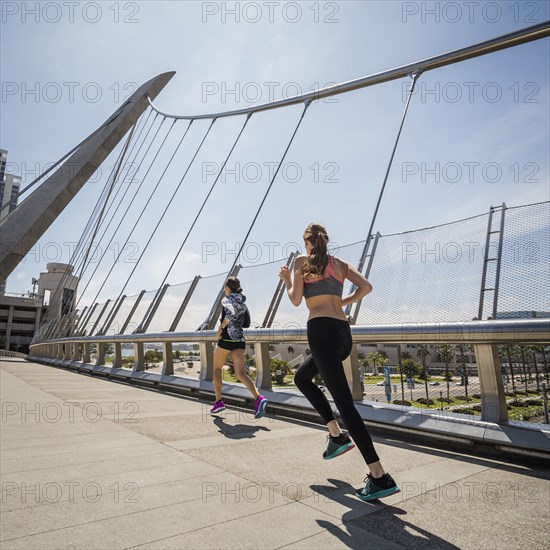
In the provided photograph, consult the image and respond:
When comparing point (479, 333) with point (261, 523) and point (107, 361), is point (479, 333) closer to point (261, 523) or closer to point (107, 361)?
point (261, 523)

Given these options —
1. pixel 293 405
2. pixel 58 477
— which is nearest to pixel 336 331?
pixel 58 477

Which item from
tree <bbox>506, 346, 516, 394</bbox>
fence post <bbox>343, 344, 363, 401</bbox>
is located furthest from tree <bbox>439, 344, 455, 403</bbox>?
fence post <bbox>343, 344, 363, 401</bbox>

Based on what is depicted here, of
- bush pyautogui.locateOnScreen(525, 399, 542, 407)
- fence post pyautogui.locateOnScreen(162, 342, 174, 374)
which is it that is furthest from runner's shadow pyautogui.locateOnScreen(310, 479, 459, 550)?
fence post pyautogui.locateOnScreen(162, 342, 174, 374)

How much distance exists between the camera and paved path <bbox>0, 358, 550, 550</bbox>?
150 cm

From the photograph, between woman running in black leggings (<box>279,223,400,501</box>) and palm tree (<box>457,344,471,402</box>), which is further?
palm tree (<box>457,344,471,402</box>)

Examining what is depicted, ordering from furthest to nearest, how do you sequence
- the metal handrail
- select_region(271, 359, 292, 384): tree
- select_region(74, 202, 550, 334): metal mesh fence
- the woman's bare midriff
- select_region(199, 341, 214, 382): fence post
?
select_region(199, 341, 214, 382): fence post, select_region(271, 359, 292, 384): tree, the metal handrail, select_region(74, 202, 550, 334): metal mesh fence, the woman's bare midriff

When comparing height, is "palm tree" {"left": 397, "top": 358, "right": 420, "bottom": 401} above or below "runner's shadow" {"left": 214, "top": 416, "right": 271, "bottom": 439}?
above

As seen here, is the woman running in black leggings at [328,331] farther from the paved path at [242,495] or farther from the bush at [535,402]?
the bush at [535,402]

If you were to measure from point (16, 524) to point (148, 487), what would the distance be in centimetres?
57

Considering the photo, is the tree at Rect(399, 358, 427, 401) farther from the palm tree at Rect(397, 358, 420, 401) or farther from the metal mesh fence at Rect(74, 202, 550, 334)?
the metal mesh fence at Rect(74, 202, 550, 334)

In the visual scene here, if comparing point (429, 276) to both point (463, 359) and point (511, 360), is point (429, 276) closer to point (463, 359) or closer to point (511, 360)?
point (463, 359)

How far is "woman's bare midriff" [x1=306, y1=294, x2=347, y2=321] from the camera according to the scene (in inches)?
88.7

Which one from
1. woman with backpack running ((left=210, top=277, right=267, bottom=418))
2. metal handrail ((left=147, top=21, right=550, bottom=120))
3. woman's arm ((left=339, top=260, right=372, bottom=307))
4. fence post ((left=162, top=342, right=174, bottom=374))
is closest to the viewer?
woman's arm ((left=339, top=260, right=372, bottom=307))

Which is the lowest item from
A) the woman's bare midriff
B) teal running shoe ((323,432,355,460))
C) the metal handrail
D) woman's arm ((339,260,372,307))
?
teal running shoe ((323,432,355,460))
